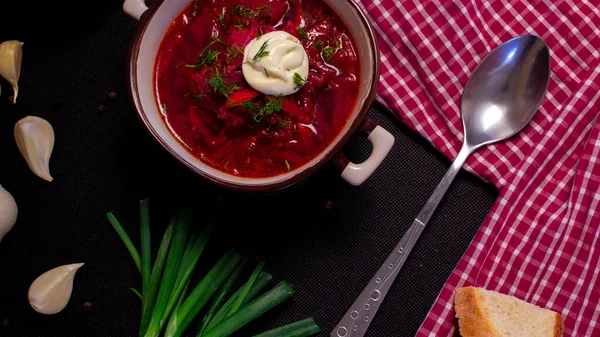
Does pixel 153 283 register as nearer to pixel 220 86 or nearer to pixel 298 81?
pixel 220 86

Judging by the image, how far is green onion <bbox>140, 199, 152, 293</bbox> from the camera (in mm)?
2303

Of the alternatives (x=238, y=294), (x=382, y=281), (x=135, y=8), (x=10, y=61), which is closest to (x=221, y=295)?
(x=238, y=294)

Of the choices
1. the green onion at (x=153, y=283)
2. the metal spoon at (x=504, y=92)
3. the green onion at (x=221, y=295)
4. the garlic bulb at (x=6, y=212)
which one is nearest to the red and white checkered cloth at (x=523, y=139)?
the metal spoon at (x=504, y=92)

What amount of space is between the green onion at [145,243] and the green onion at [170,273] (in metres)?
0.06

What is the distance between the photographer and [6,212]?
2332 millimetres

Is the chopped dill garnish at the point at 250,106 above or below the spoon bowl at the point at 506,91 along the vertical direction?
below

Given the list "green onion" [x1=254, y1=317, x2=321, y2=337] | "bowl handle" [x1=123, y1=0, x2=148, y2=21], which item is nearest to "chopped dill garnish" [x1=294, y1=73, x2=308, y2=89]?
"bowl handle" [x1=123, y1=0, x2=148, y2=21]

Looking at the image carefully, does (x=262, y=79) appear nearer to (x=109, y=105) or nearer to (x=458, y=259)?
(x=109, y=105)

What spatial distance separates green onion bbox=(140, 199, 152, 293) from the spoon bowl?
127 cm

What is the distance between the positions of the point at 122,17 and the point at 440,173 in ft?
4.68

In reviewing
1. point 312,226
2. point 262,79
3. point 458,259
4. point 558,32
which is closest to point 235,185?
point 262,79

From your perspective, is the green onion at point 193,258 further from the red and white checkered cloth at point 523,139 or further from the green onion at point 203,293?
the red and white checkered cloth at point 523,139

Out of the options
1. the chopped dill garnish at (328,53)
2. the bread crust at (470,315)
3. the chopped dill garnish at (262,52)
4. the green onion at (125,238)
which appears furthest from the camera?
the green onion at (125,238)

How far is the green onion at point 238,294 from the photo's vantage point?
2307mm
